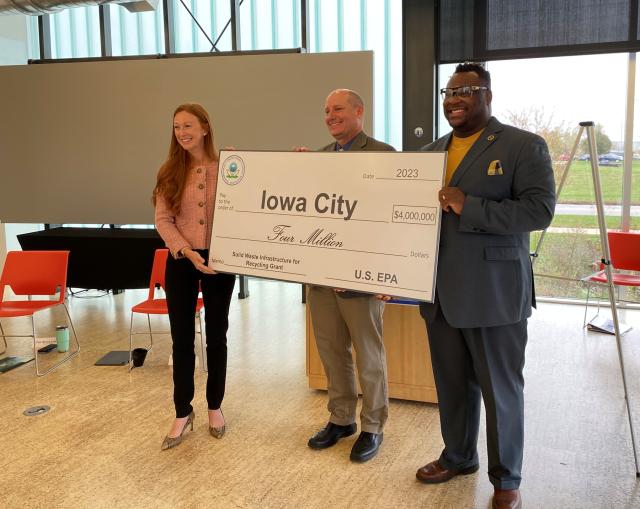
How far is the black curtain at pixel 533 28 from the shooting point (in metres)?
5.38

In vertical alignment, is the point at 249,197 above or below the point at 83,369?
above

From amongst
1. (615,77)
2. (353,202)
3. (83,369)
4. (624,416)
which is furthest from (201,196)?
(615,77)

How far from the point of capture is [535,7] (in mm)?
5539

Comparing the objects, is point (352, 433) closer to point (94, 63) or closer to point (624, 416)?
point (624, 416)

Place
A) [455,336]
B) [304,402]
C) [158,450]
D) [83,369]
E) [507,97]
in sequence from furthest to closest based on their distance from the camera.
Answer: [507,97]
[83,369]
[304,402]
[158,450]
[455,336]

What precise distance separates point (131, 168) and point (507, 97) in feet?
13.8

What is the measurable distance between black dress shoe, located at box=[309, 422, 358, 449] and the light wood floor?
1.5 inches

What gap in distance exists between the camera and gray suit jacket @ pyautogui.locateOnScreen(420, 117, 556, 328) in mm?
2023

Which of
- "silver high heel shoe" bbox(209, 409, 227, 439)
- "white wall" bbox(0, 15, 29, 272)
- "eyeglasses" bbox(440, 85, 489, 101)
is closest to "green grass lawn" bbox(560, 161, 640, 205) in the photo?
"eyeglasses" bbox(440, 85, 489, 101)

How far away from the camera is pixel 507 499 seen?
2.26 metres

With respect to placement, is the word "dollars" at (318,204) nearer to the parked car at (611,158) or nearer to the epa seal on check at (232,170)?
the epa seal on check at (232,170)

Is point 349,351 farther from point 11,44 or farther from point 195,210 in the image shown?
point 11,44

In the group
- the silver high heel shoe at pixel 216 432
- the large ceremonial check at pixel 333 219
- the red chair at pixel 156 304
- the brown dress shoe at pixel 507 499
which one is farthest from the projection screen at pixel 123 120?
the brown dress shoe at pixel 507 499

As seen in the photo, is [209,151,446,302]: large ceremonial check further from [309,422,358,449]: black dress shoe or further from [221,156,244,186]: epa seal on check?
[309,422,358,449]: black dress shoe
